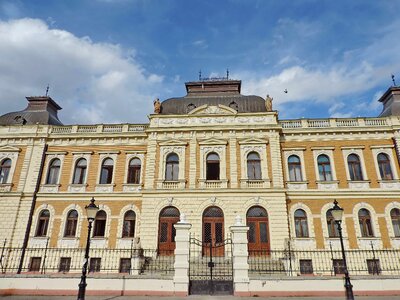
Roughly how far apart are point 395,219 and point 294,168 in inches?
297

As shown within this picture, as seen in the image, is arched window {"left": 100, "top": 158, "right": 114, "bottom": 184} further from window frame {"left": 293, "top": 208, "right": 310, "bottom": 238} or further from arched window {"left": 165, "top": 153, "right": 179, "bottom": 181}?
window frame {"left": 293, "top": 208, "right": 310, "bottom": 238}

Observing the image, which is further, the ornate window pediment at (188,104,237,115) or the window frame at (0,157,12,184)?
the window frame at (0,157,12,184)

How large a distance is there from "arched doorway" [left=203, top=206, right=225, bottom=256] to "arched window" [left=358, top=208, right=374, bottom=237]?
9.78m

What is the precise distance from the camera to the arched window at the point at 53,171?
2292cm

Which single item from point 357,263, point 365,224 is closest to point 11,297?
point 357,263

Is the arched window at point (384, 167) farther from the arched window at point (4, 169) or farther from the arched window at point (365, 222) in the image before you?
the arched window at point (4, 169)

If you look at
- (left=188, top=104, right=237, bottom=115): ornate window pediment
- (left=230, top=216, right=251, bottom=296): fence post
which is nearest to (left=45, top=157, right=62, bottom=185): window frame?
(left=188, top=104, right=237, bottom=115): ornate window pediment

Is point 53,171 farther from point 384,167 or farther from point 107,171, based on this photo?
point 384,167

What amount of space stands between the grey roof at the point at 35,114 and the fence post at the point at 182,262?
61.1 feet

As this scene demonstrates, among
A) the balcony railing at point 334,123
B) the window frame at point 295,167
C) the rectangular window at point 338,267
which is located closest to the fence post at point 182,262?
the rectangular window at point 338,267

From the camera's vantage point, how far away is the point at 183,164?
→ 70.2 ft

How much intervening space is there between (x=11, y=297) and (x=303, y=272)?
15.7 metres

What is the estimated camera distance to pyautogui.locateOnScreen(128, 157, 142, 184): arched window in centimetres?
2259

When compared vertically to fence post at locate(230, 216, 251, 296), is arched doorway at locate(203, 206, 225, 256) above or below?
above
